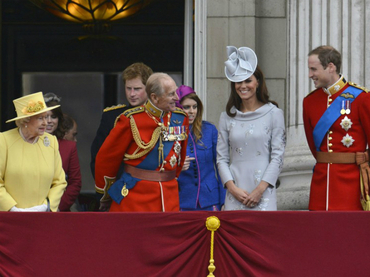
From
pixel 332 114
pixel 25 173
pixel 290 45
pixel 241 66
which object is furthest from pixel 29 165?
pixel 290 45

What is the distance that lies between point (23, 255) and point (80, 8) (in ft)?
18.0

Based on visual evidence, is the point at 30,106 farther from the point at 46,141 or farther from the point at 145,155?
the point at 145,155

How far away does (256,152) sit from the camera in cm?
739

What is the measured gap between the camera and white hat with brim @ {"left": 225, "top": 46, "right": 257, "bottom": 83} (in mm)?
7461

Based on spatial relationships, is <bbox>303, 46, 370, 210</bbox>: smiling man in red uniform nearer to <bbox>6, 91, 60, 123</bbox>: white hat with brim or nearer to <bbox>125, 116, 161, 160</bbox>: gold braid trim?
<bbox>125, 116, 161, 160</bbox>: gold braid trim

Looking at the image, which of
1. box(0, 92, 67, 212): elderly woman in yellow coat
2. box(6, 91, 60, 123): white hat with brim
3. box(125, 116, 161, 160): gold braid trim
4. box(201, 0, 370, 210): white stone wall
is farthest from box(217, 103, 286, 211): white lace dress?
box(201, 0, 370, 210): white stone wall

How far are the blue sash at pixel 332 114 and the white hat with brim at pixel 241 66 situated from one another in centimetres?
60

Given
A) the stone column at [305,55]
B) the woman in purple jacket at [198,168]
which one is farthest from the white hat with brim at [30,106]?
the stone column at [305,55]

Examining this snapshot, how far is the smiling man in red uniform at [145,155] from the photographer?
7.25 m

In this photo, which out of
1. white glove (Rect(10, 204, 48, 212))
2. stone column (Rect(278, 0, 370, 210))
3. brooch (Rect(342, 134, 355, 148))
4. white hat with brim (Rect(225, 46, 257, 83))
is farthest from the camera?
stone column (Rect(278, 0, 370, 210))

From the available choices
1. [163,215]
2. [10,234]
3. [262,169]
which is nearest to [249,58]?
[262,169]

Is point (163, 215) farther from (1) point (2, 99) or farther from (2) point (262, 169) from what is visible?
(1) point (2, 99)

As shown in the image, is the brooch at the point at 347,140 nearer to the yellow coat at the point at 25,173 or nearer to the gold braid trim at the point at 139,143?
the gold braid trim at the point at 139,143

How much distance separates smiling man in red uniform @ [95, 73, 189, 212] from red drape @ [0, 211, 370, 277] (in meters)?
0.59
